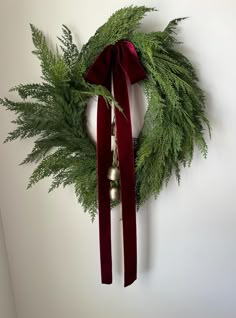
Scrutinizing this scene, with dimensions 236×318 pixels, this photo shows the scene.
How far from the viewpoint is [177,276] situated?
1043 millimetres

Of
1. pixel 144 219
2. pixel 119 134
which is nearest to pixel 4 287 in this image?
pixel 144 219

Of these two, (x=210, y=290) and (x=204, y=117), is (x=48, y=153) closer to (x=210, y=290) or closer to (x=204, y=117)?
(x=204, y=117)

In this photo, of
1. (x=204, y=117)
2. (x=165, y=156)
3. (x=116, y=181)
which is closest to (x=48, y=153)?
(x=116, y=181)

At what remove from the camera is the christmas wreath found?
2.48ft

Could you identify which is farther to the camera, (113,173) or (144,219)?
(144,219)

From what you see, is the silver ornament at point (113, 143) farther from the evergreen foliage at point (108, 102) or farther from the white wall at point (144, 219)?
the white wall at point (144, 219)

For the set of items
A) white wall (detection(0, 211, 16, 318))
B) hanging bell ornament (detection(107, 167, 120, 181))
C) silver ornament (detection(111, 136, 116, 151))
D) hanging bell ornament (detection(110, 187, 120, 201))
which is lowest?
white wall (detection(0, 211, 16, 318))

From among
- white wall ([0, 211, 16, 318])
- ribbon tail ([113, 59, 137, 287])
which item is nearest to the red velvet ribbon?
ribbon tail ([113, 59, 137, 287])

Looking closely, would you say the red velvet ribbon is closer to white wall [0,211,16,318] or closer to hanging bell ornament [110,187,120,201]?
hanging bell ornament [110,187,120,201]

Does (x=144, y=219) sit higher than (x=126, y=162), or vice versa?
(x=126, y=162)

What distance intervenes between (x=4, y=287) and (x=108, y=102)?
2.20 ft

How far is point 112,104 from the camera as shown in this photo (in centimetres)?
79

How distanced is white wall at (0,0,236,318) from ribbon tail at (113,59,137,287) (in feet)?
0.29

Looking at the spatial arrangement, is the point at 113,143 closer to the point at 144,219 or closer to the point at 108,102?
the point at 108,102
